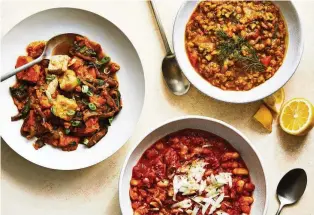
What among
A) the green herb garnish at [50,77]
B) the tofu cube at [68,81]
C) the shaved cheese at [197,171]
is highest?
the green herb garnish at [50,77]

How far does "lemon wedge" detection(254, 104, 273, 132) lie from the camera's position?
424 cm

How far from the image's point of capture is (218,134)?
4.13 meters

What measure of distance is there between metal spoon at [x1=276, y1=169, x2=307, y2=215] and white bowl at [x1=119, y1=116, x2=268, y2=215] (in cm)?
32

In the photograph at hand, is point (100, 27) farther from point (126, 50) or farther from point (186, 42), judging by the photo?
point (186, 42)

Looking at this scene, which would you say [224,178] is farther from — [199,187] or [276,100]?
[276,100]

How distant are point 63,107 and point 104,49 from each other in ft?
2.24

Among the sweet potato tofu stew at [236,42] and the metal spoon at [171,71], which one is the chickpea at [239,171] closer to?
the sweet potato tofu stew at [236,42]

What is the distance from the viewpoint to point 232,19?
Answer: 13.7 ft

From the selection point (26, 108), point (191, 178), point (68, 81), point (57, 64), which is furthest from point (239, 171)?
point (26, 108)

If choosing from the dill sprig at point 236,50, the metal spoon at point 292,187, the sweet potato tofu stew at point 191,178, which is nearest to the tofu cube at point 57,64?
the sweet potato tofu stew at point 191,178

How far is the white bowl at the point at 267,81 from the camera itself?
13.4 ft

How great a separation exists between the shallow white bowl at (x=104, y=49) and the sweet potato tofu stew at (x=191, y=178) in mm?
357

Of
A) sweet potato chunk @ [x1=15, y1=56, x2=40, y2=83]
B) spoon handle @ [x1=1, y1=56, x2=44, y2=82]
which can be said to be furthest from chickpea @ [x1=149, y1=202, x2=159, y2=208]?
spoon handle @ [x1=1, y1=56, x2=44, y2=82]

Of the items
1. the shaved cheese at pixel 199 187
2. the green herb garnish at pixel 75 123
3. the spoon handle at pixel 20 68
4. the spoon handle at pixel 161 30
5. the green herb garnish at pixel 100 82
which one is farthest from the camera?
the spoon handle at pixel 161 30
